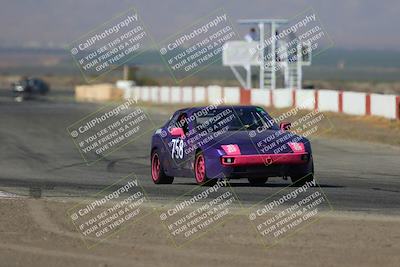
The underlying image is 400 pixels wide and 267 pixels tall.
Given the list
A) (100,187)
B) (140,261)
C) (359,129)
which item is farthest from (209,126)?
(359,129)

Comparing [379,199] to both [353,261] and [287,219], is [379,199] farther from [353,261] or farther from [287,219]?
[353,261]

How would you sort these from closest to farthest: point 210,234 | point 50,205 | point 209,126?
point 210,234, point 50,205, point 209,126

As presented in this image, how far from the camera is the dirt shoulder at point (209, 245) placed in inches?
374

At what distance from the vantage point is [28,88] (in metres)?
82.6

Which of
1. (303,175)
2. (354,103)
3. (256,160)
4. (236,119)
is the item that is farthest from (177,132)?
(354,103)

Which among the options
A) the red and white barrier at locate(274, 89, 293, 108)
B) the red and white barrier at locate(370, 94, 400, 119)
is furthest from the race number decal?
the red and white barrier at locate(274, 89, 293, 108)

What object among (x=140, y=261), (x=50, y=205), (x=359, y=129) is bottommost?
(x=359, y=129)

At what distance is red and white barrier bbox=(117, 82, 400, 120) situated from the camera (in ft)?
111

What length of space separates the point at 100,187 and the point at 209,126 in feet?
6.26

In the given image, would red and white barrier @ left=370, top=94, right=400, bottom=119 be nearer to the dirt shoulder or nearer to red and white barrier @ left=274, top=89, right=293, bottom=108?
red and white barrier @ left=274, top=89, right=293, bottom=108

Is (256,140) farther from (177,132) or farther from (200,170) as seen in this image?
(177,132)

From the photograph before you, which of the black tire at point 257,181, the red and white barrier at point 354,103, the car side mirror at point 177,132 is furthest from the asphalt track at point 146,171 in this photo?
the red and white barrier at point 354,103

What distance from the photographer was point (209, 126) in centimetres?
1638

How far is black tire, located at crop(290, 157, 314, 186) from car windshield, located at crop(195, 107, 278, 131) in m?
0.83
